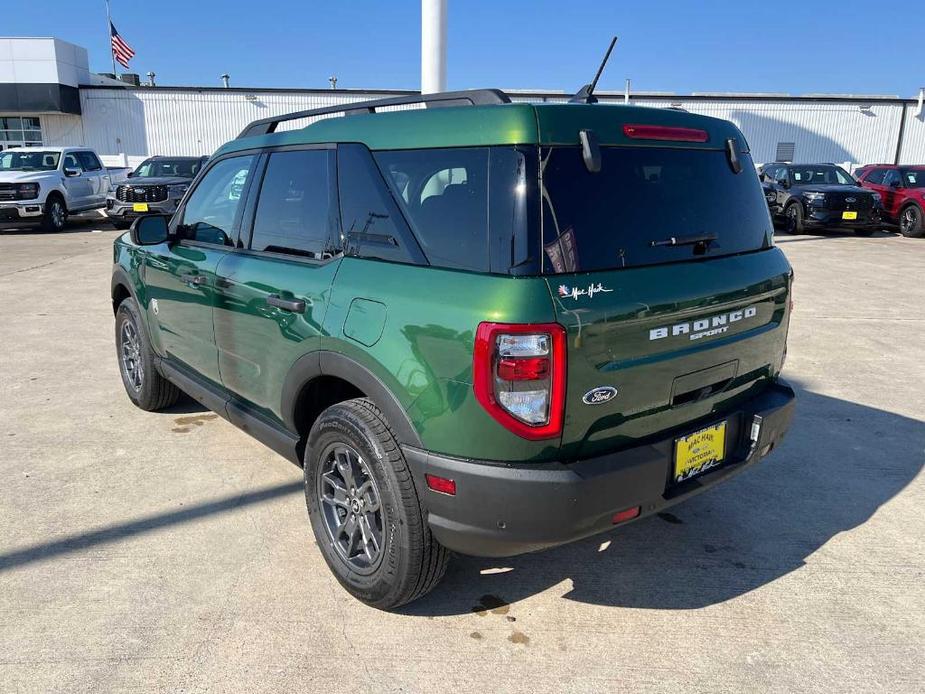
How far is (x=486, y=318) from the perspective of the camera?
84.6 inches

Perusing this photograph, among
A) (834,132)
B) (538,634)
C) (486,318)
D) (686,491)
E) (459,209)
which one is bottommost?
(538,634)

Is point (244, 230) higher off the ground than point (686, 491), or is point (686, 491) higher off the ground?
point (244, 230)

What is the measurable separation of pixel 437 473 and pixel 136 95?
106 ft

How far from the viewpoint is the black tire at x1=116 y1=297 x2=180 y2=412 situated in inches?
185

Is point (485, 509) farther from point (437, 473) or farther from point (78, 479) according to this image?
point (78, 479)

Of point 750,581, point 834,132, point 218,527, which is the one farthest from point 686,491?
point 834,132

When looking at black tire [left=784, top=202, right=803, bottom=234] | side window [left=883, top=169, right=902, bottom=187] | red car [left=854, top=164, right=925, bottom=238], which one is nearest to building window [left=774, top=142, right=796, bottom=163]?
red car [left=854, top=164, right=925, bottom=238]

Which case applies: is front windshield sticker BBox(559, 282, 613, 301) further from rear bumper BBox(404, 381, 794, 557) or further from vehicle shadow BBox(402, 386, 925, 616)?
vehicle shadow BBox(402, 386, 925, 616)

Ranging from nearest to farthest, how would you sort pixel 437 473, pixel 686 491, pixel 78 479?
pixel 437 473 → pixel 686 491 → pixel 78 479

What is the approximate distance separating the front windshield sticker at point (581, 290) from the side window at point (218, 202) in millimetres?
2065

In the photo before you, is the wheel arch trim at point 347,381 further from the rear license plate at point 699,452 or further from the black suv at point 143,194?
the black suv at point 143,194

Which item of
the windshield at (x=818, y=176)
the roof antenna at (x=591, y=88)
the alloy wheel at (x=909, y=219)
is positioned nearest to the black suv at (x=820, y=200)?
the windshield at (x=818, y=176)

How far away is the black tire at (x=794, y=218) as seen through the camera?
55.6 feet

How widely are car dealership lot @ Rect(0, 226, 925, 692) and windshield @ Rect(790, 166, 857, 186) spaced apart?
14.5m
